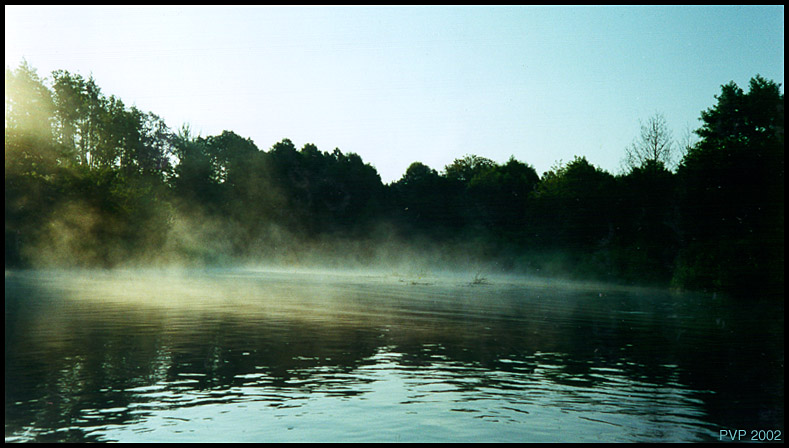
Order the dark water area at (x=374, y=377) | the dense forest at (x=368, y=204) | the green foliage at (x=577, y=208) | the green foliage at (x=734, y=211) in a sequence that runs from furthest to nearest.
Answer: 1. the green foliage at (x=577, y=208)
2. the dense forest at (x=368, y=204)
3. the green foliage at (x=734, y=211)
4. the dark water area at (x=374, y=377)

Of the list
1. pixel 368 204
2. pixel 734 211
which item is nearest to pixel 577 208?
pixel 734 211

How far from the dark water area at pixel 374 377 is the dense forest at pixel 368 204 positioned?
109ft

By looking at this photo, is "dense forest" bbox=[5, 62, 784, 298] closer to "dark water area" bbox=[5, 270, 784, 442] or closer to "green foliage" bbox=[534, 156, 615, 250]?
"green foliage" bbox=[534, 156, 615, 250]

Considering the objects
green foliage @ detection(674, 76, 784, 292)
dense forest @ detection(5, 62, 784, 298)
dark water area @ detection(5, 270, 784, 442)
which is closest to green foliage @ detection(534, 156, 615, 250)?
dense forest @ detection(5, 62, 784, 298)

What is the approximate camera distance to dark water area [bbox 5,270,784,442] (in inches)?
404

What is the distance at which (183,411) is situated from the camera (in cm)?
1086

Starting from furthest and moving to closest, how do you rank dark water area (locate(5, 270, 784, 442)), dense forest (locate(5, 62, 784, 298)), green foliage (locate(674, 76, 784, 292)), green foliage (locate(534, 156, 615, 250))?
green foliage (locate(534, 156, 615, 250)) → dense forest (locate(5, 62, 784, 298)) → green foliage (locate(674, 76, 784, 292)) → dark water area (locate(5, 270, 784, 442))

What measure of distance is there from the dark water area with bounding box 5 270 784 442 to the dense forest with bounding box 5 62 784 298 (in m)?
33.4

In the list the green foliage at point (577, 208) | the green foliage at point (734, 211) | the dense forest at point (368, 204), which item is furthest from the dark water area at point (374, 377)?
the green foliage at point (577, 208)

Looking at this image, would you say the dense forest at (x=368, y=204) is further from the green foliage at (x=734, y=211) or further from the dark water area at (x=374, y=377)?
the dark water area at (x=374, y=377)

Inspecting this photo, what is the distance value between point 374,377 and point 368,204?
107 m

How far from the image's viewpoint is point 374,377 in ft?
47.2

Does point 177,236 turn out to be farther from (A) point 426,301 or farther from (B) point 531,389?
(B) point 531,389

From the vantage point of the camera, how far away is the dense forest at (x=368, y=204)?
5647 cm
